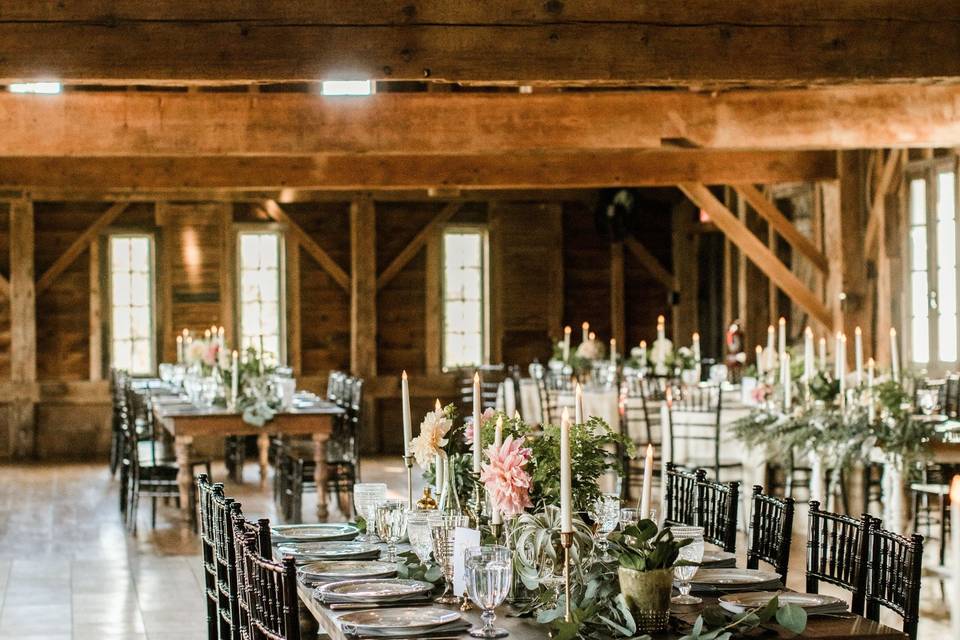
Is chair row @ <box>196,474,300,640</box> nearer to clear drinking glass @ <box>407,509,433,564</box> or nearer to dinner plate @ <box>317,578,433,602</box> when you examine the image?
dinner plate @ <box>317,578,433,602</box>

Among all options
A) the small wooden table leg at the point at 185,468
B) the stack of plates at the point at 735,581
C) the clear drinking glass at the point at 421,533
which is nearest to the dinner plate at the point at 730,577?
the stack of plates at the point at 735,581

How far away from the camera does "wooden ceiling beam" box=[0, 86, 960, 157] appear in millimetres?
8562

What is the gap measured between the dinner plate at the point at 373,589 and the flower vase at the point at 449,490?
1.43 ft

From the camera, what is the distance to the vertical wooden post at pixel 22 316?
1466 cm

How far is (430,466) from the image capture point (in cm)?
468

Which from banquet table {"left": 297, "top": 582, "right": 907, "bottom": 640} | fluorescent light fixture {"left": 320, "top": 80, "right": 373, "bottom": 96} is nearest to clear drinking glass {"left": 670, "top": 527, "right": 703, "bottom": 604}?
banquet table {"left": 297, "top": 582, "right": 907, "bottom": 640}

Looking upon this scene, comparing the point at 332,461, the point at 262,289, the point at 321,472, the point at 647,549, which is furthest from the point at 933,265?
the point at 647,549

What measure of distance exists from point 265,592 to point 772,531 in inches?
69.3

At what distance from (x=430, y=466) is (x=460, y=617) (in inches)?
42.0

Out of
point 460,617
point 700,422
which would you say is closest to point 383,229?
point 700,422

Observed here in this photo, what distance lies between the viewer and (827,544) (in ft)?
13.7

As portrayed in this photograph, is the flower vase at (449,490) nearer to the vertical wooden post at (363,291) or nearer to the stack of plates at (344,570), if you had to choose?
the stack of plates at (344,570)

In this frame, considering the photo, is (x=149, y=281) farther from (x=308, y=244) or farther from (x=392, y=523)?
(x=392, y=523)

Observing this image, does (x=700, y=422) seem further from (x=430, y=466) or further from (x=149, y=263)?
(x=149, y=263)
